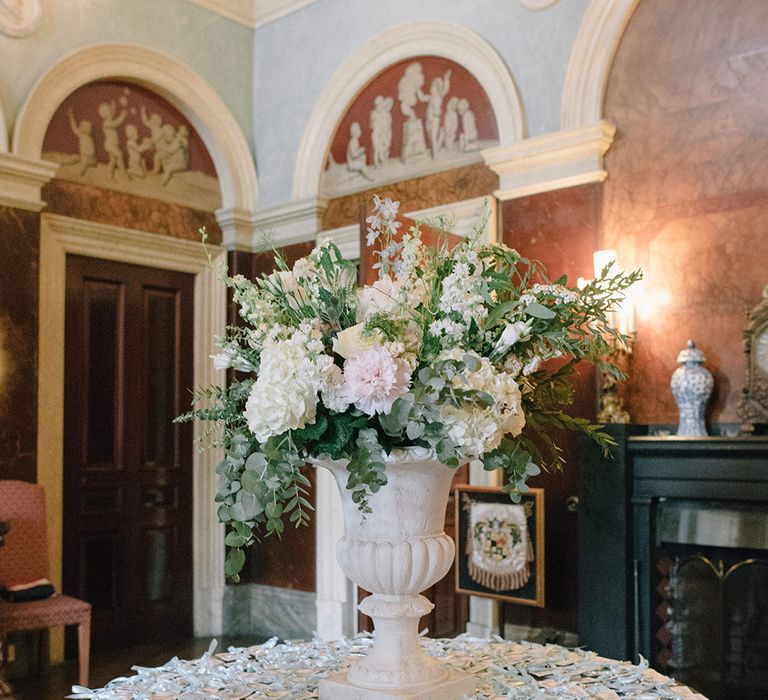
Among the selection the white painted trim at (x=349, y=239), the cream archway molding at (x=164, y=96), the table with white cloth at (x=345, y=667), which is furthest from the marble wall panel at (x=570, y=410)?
the table with white cloth at (x=345, y=667)

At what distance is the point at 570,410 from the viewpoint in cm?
520

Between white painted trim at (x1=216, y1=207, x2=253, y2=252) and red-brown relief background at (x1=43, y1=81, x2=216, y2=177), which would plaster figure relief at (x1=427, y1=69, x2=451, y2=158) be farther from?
red-brown relief background at (x1=43, y1=81, x2=216, y2=177)

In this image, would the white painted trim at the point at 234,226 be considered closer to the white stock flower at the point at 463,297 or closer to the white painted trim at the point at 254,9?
the white painted trim at the point at 254,9

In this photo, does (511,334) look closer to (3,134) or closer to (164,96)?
(3,134)

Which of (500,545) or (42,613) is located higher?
(500,545)

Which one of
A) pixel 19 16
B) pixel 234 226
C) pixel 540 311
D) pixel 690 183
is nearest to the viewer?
pixel 540 311

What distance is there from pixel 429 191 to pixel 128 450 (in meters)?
2.86

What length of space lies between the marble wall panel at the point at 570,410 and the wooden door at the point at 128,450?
273 centimetres

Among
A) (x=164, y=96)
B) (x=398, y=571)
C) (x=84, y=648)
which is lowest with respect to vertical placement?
(x=84, y=648)

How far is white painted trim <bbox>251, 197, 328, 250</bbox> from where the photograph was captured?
686 cm

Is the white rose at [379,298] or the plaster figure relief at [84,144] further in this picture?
the plaster figure relief at [84,144]

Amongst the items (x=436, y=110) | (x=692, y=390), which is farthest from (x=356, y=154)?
(x=692, y=390)

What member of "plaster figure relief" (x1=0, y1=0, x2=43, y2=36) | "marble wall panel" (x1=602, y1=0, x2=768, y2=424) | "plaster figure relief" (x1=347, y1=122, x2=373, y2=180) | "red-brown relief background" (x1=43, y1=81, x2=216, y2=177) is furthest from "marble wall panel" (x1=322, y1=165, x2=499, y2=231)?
"plaster figure relief" (x1=0, y1=0, x2=43, y2=36)

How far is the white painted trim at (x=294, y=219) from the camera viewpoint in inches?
270
